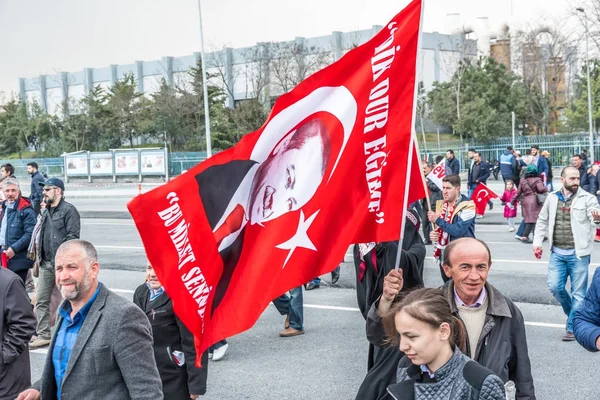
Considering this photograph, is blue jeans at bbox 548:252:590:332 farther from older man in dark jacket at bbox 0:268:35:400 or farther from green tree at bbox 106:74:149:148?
green tree at bbox 106:74:149:148

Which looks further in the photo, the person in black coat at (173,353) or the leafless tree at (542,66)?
the leafless tree at (542,66)

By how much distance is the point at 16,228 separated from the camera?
1003 centimetres

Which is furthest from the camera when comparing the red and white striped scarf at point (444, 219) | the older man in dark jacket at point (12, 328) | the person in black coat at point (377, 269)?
the red and white striped scarf at point (444, 219)

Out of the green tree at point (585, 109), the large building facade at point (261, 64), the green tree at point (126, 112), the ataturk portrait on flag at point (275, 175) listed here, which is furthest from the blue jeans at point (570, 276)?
the green tree at point (126, 112)

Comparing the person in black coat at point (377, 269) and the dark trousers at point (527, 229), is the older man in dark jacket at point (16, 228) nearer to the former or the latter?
the person in black coat at point (377, 269)

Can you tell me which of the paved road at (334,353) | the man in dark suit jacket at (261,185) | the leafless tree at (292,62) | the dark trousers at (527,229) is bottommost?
the paved road at (334,353)

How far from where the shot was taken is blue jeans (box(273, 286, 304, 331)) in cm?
882

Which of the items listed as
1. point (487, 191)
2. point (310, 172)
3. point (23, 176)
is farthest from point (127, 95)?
point (310, 172)

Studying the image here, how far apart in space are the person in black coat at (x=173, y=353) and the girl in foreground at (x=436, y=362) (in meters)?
2.14

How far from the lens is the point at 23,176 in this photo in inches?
2159

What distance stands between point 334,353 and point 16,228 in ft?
15.1

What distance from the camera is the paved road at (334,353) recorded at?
22.7 feet

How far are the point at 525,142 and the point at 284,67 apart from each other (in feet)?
59.5

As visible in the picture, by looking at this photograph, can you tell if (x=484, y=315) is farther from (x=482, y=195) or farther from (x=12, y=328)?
(x=482, y=195)
